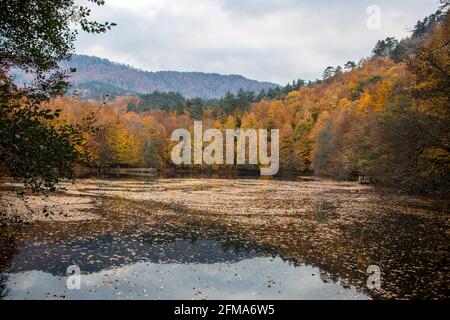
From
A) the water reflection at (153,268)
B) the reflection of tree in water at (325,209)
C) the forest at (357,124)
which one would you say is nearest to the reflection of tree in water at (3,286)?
the water reflection at (153,268)

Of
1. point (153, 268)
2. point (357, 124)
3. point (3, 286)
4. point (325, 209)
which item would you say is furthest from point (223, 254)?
point (357, 124)

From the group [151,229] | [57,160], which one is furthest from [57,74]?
[151,229]

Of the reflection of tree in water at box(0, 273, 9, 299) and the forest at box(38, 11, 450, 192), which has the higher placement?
the forest at box(38, 11, 450, 192)

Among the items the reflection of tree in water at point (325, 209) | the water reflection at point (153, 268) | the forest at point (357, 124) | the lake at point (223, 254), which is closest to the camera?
the water reflection at point (153, 268)

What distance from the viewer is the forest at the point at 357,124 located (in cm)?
2641

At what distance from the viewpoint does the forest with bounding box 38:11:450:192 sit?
26.4 metres

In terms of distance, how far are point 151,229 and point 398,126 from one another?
18.8 m

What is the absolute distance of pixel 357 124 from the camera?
74312 mm

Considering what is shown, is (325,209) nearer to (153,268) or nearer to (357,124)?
(153,268)

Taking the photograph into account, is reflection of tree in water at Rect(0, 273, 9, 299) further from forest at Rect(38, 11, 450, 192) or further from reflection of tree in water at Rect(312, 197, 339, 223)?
reflection of tree in water at Rect(312, 197, 339, 223)

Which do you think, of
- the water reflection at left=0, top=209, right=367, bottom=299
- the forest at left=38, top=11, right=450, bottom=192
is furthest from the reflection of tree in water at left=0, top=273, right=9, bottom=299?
the forest at left=38, top=11, right=450, bottom=192

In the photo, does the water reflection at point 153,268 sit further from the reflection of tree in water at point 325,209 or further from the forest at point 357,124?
the reflection of tree in water at point 325,209
